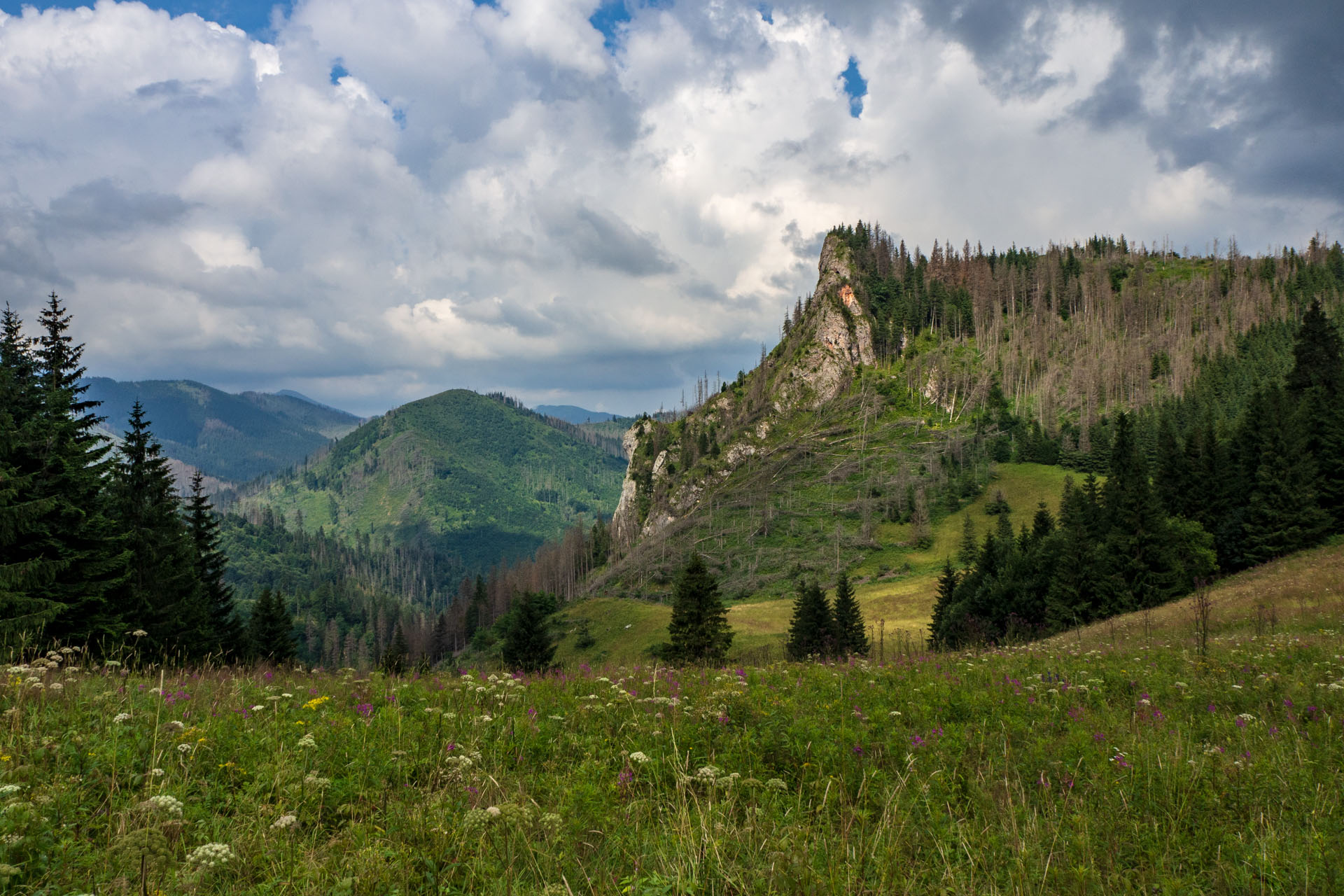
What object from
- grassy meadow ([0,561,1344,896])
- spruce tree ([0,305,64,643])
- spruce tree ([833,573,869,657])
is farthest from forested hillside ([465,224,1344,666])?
spruce tree ([0,305,64,643])

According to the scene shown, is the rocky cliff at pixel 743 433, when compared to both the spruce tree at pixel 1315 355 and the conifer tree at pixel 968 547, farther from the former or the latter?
the spruce tree at pixel 1315 355

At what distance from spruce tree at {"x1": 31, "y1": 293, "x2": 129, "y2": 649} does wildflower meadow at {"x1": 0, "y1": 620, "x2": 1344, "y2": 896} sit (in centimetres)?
1772

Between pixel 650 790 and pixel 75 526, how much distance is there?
26619mm

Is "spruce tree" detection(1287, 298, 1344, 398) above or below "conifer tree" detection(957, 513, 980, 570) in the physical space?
above

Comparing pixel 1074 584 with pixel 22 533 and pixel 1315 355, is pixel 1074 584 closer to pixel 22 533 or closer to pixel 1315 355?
pixel 1315 355

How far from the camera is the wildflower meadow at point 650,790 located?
3607 millimetres

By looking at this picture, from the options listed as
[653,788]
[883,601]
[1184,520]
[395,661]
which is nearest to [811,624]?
[883,601]

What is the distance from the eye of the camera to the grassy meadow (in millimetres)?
3611

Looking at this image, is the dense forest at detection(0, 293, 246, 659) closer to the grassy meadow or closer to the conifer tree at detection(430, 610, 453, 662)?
the grassy meadow

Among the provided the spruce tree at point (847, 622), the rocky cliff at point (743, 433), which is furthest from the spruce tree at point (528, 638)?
the rocky cliff at point (743, 433)

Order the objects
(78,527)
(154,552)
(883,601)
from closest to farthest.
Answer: (78,527) < (154,552) < (883,601)

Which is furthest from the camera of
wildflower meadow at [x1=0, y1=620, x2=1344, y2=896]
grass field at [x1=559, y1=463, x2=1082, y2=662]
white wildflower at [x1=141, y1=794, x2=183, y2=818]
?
grass field at [x1=559, y1=463, x2=1082, y2=662]

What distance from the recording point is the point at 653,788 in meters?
5.08

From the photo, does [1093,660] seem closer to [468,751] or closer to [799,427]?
[468,751]
